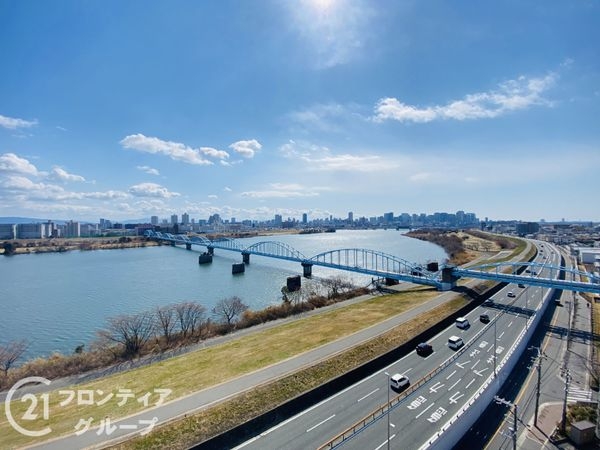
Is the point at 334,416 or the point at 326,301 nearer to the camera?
the point at 334,416

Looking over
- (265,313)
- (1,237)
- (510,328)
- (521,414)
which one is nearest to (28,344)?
(265,313)

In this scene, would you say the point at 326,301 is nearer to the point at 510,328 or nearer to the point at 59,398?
the point at 510,328

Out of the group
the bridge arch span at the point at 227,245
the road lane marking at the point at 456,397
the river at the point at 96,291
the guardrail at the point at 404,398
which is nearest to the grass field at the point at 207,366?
the guardrail at the point at 404,398

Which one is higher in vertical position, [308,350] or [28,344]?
[308,350]

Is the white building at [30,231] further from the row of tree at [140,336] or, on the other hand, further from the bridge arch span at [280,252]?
the row of tree at [140,336]
